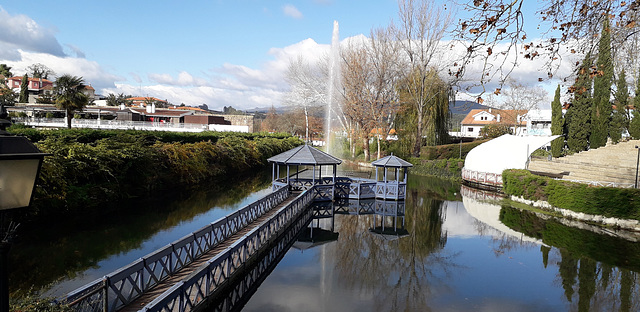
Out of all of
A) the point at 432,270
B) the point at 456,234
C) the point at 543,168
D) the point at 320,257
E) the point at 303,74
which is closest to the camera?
the point at 432,270

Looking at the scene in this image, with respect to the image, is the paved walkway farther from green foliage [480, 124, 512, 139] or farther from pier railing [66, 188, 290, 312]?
green foliage [480, 124, 512, 139]

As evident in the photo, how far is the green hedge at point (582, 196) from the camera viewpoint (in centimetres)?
1691

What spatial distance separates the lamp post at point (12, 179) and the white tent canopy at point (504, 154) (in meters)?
29.6

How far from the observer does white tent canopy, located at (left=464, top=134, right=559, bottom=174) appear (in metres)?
28.7

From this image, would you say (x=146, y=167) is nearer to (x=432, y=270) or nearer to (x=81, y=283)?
(x=81, y=283)

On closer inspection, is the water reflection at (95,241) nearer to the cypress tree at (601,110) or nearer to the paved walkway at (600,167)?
the paved walkway at (600,167)

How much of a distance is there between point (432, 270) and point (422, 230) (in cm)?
493

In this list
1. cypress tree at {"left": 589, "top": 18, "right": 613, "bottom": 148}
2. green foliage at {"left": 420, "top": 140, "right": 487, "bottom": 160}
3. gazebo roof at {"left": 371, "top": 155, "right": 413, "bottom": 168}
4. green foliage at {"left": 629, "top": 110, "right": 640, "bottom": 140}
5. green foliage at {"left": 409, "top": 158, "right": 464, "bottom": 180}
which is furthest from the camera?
green foliage at {"left": 420, "top": 140, "right": 487, "bottom": 160}

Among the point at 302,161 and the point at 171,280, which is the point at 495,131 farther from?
the point at 171,280

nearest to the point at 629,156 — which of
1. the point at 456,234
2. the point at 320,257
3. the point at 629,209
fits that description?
the point at 629,209

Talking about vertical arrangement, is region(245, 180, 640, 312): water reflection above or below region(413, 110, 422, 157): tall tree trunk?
below

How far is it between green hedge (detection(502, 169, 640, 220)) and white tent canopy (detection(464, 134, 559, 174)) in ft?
16.7

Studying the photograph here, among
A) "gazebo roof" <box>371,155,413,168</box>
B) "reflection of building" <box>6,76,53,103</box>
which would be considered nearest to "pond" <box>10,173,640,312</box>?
"gazebo roof" <box>371,155,413,168</box>

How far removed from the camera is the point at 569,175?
24.9 metres
